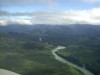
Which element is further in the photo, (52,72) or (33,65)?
(33,65)

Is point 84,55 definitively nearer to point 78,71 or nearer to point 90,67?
point 90,67

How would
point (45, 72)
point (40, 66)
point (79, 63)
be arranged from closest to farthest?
point (45, 72) → point (40, 66) → point (79, 63)

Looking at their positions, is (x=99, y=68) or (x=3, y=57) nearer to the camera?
(x=99, y=68)

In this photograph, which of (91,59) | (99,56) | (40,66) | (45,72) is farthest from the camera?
(99,56)

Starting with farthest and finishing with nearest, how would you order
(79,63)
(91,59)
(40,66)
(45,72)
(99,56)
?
(99,56)
(91,59)
(79,63)
(40,66)
(45,72)

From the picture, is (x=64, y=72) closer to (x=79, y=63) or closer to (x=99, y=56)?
(x=79, y=63)

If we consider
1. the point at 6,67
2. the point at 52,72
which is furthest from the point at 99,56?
the point at 6,67

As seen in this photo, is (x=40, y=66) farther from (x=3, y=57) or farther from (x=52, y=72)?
(x=3, y=57)

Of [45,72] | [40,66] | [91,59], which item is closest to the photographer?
[45,72]

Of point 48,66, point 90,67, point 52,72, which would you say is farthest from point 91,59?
point 52,72
